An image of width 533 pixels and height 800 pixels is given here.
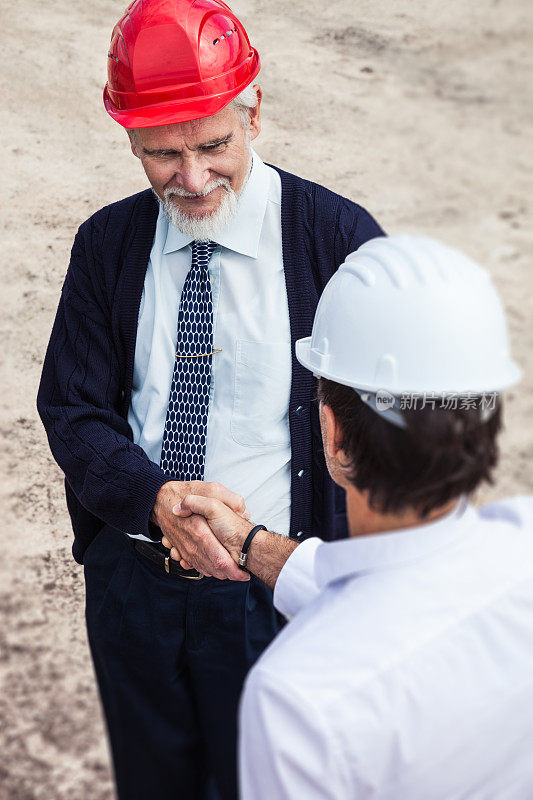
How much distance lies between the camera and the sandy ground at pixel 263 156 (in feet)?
12.5

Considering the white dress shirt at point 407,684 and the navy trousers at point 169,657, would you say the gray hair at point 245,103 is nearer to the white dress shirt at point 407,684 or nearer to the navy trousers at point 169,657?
the navy trousers at point 169,657

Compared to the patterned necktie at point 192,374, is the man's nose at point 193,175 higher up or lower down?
higher up

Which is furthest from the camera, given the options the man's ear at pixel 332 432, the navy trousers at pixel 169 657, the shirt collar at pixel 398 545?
the navy trousers at pixel 169 657

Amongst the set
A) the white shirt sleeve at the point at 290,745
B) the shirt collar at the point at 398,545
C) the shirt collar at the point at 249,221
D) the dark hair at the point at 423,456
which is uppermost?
the shirt collar at the point at 249,221

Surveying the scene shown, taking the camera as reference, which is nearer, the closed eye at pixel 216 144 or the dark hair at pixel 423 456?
the dark hair at pixel 423 456

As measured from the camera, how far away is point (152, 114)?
2.20 meters

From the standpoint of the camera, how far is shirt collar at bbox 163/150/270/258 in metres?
2.41

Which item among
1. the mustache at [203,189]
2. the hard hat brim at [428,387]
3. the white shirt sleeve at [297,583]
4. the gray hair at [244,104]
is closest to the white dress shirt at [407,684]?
the hard hat brim at [428,387]

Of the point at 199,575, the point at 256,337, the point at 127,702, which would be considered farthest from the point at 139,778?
the point at 256,337

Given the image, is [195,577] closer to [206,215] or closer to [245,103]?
[206,215]

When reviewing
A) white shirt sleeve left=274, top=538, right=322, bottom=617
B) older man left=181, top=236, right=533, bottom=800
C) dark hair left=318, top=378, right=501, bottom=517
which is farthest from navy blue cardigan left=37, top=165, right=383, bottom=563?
dark hair left=318, top=378, right=501, bottom=517

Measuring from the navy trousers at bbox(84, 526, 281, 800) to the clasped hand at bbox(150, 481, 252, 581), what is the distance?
0.64 ft

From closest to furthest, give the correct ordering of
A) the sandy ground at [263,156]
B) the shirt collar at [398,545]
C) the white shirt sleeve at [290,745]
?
the white shirt sleeve at [290,745]
the shirt collar at [398,545]
the sandy ground at [263,156]

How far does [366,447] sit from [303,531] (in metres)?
1.07
